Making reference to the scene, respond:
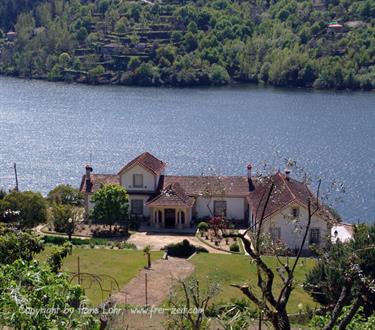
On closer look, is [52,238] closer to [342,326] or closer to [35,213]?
[35,213]

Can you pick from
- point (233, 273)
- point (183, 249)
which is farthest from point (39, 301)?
point (183, 249)

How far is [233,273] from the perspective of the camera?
97.1 ft

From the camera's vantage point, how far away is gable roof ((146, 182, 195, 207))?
125 ft

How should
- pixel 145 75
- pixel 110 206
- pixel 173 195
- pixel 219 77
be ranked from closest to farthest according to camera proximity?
pixel 110 206 → pixel 173 195 → pixel 219 77 → pixel 145 75

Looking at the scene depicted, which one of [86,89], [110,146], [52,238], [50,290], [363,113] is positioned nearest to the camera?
[50,290]

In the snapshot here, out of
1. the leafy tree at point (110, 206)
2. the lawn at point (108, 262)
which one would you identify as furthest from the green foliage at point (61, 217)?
the lawn at point (108, 262)

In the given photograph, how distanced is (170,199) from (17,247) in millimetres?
18138

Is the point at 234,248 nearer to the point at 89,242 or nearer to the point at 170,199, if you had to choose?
the point at 170,199

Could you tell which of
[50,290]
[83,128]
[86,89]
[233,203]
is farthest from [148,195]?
[86,89]

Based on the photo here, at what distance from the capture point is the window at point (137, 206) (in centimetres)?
3953

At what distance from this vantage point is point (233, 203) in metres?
39.2

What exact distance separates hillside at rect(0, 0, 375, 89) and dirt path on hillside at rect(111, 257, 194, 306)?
85.5m

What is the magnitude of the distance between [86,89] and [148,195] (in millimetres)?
77702

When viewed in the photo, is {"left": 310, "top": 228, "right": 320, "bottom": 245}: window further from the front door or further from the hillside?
the hillside
